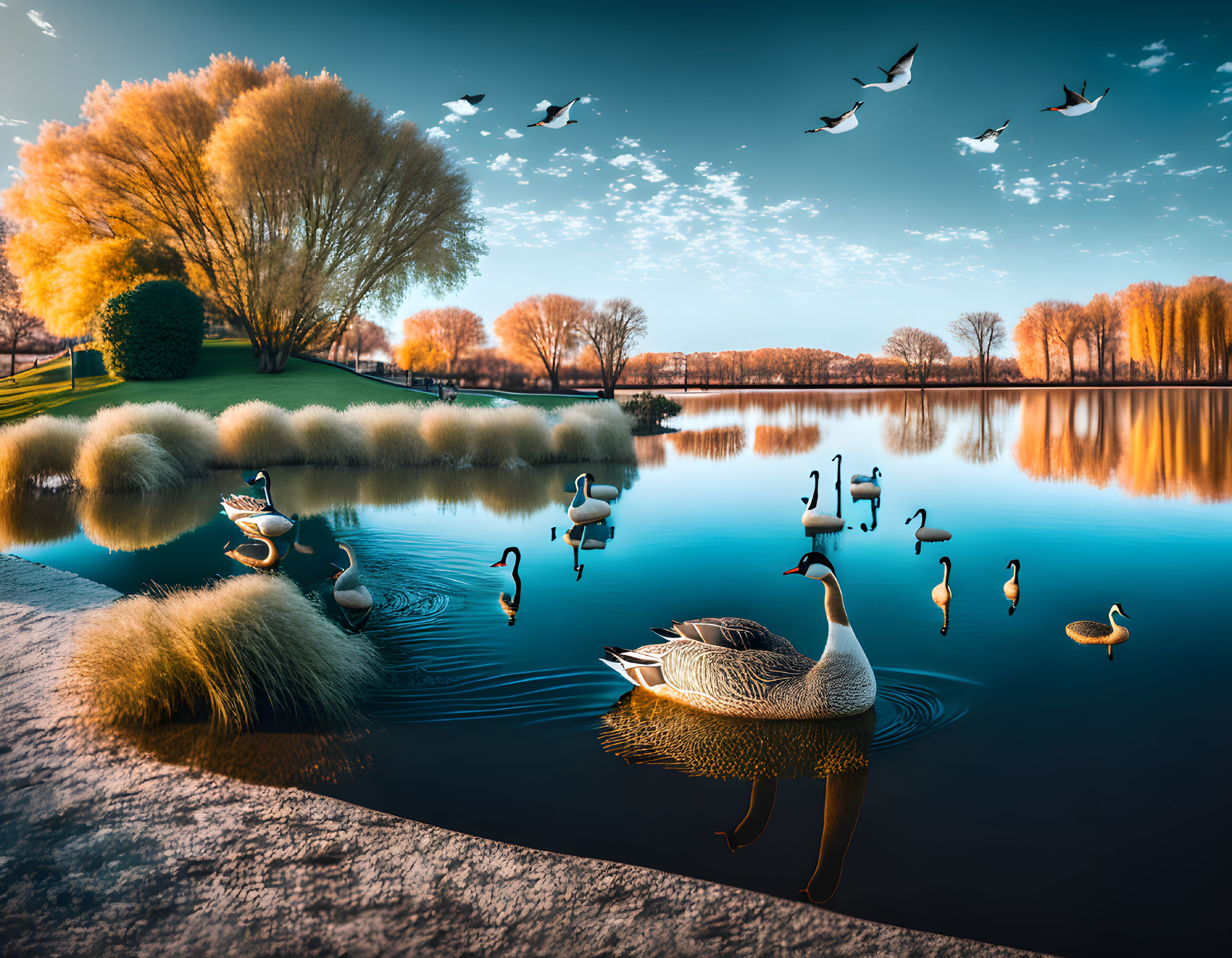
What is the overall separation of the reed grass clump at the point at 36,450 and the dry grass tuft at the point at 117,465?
1.46ft

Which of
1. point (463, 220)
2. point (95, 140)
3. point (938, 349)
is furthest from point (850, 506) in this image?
point (938, 349)

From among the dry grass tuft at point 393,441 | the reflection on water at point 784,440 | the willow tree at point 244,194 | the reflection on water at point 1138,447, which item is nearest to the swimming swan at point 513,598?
the dry grass tuft at point 393,441

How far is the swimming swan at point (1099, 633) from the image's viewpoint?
17.2ft

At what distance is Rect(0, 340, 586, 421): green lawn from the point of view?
22500 millimetres

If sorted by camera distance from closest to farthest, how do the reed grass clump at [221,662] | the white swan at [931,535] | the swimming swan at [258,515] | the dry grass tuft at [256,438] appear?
the reed grass clump at [221,662] → the swimming swan at [258,515] → the white swan at [931,535] → the dry grass tuft at [256,438]

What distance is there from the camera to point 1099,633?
5.26 m

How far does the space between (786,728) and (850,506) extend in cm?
900

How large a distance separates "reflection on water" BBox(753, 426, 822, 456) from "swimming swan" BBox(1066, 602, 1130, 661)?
14.6 m

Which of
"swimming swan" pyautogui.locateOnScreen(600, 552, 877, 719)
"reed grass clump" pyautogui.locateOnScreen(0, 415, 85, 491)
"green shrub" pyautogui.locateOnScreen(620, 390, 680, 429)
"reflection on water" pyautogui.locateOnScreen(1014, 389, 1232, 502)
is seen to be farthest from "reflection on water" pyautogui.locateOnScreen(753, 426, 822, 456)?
"swimming swan" pyautogui.locateOnScreen(600, 552, 877, 719)

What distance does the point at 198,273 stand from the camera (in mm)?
29344

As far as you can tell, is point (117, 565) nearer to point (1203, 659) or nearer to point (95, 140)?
point (1203, 659)

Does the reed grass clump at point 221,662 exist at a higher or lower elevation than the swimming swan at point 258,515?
lower

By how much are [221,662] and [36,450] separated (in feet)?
40.4

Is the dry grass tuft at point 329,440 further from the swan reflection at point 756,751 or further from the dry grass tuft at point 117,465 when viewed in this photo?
the swan reflection at point 756,751
